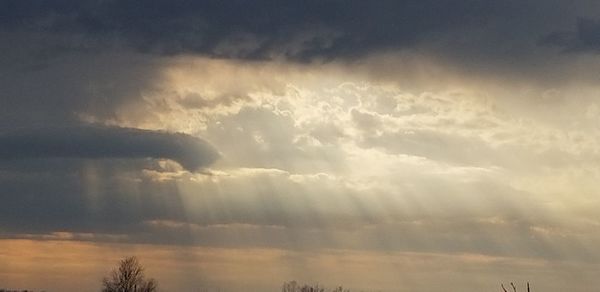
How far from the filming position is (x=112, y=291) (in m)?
147

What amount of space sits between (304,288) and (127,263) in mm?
53461

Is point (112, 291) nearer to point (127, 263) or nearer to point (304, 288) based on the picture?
point (127, 263)

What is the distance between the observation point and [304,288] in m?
189

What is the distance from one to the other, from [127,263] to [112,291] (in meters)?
7.12

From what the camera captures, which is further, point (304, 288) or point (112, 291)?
point (304, 288)

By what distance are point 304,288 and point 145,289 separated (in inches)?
2040

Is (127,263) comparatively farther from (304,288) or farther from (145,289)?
(304,288)

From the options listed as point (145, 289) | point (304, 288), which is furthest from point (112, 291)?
point (304, 288)

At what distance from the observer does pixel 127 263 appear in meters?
152

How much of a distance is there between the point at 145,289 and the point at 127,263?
6956mm

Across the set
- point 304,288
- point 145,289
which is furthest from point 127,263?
point 304,288

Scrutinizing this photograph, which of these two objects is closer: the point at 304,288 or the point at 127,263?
the point at 127,263

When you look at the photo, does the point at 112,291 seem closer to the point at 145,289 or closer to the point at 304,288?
the point at 145,289

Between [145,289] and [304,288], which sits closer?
[145,289]
